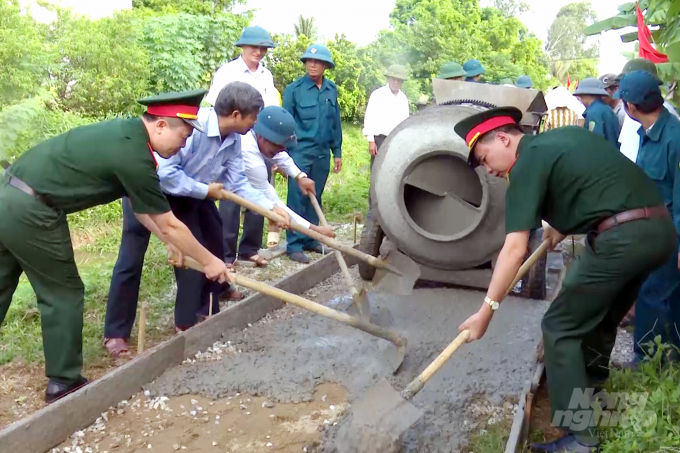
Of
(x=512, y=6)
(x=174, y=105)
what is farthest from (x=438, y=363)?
(x=512, y=6)

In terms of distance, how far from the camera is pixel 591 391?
3.15 metres

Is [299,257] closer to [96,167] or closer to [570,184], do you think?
[96,167]

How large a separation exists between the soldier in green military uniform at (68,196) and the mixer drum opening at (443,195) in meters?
1.98

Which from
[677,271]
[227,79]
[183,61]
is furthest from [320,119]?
[183,61]

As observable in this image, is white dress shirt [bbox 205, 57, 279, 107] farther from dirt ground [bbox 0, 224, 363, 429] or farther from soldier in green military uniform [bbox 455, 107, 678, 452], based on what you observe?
soldier in green military uniform [bbox 455, 107, 678, 452]

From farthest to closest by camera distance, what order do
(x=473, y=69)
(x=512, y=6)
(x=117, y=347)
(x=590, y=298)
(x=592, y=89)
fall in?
(x=512, y=6) → (x=473, y=69) → (x=592, y=89) → (x=117, y=347) → (x=590, y=298)

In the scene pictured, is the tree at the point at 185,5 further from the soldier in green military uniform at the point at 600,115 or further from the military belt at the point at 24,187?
the military belt at the point at 24,187

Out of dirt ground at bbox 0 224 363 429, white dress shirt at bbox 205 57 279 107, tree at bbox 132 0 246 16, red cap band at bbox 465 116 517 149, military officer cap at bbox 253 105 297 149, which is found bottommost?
dirt ground at bbox 0 224 363 429

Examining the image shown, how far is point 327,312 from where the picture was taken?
12.1 ft

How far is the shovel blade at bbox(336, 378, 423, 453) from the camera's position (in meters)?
2.92

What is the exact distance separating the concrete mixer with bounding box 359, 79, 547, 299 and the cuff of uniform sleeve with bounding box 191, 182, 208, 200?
1.46 metres

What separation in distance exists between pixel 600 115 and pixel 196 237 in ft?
13.7

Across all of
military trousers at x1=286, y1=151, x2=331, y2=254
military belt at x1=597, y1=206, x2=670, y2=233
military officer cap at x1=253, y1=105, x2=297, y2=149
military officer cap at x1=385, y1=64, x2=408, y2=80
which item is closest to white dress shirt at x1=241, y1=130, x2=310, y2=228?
military officer cap at x1=253, y1=105, x2=297, y2=149

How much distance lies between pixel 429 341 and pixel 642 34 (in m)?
2.43
